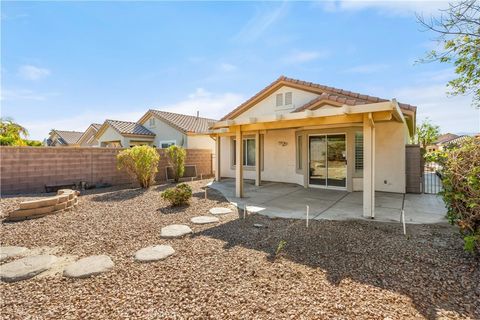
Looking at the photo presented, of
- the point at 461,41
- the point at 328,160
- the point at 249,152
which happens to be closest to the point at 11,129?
the point at 249,152

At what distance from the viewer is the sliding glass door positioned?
10.7 meters

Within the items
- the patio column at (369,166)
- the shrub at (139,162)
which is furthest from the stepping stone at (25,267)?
the patio column at (369,166)

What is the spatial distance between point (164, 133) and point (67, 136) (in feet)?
69.1

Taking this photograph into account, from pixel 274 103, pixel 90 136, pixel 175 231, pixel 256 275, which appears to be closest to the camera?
pixel 256 275

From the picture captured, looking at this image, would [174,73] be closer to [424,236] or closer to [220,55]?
[220,55]

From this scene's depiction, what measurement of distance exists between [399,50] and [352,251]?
9.29m

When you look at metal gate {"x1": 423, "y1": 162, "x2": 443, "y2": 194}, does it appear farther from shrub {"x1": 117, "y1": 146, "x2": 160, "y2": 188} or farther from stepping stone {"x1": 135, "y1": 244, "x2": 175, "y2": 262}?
shrub {"x1": 117, "y1": 146, "x2": 160, "y2": 188}

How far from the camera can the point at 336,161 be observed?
10844mm

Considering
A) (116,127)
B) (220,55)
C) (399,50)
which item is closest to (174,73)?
(220,55)

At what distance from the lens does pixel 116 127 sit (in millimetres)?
20375

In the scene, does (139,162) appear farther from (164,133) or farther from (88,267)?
(164,133)

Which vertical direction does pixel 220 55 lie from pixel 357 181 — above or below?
above

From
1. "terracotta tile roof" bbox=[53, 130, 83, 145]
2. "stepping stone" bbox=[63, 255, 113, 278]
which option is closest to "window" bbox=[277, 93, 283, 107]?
"stepping stone" bbox=[63, 255, 113, 278]

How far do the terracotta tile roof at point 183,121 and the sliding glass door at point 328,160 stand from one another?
992 cm
